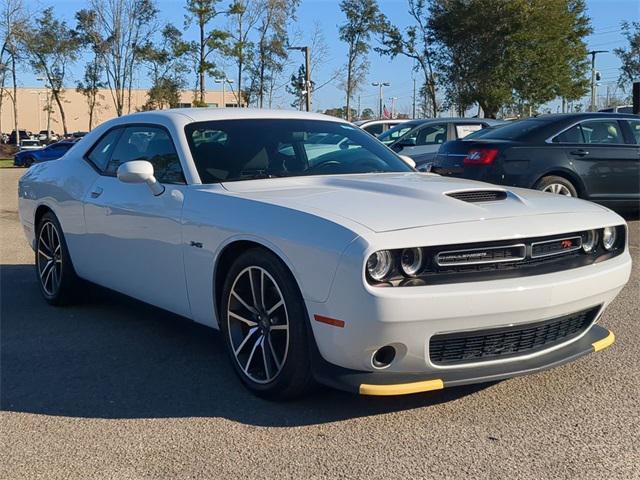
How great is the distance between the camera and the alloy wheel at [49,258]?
224 inches

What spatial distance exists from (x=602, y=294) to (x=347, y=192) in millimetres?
1394

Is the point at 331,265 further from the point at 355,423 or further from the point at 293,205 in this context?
the point at 355,423

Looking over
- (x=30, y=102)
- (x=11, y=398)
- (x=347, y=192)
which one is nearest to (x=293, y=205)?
(x=347, y=192)

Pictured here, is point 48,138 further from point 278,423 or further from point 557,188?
point 278,423

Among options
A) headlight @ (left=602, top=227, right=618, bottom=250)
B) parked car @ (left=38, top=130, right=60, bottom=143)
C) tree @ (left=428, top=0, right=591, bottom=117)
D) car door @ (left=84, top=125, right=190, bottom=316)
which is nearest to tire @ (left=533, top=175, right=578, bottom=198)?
headlight @ (left=602, top=227, right=618, bottom=250)

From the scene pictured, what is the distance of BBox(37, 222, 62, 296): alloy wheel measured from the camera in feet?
18.7

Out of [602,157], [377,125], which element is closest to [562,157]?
[602,157]

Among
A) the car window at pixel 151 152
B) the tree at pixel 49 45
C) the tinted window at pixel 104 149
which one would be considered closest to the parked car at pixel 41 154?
the tree at pixel 49 45

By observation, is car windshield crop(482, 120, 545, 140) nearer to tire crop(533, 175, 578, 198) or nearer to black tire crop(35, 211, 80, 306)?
tire crop(533, 175, 578, 198)

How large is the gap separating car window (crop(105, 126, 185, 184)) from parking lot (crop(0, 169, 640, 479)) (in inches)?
43.9

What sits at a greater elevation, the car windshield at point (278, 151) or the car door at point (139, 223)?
the car windshield at point (278, 151)

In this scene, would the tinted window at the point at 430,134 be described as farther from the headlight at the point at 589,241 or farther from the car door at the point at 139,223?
the headlight at the point at 589,241

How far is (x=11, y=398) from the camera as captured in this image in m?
3.82

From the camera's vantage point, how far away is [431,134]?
570 inches
